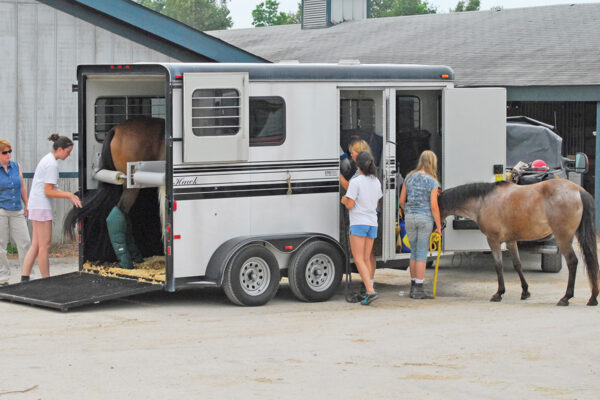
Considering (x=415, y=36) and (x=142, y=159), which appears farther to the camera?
(x=415, y=36)

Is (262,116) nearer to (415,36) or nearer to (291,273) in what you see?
(291,273)

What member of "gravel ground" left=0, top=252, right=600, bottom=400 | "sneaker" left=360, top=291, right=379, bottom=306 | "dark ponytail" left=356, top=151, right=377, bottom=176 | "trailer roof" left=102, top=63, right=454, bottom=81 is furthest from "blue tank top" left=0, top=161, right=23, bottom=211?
"sneaker" left=360, top=291, right=379, bottom=306

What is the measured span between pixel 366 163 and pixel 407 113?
1.82 m

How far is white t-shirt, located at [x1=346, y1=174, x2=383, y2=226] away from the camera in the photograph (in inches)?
439

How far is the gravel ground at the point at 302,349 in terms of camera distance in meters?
7.36

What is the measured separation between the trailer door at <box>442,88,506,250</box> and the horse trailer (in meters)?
0.01

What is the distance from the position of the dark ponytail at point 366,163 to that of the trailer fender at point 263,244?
89 cm

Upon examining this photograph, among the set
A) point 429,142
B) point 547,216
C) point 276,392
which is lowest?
→ point 276,392

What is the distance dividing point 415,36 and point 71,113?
12865 mm

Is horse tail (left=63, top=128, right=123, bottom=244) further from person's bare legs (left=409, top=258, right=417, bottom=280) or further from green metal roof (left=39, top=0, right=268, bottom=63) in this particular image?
green metal roof (left=39, top=0, right=268, bottom=63)

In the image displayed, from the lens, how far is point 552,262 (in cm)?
1433

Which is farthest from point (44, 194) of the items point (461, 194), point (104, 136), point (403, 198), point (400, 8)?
point (400, 8)

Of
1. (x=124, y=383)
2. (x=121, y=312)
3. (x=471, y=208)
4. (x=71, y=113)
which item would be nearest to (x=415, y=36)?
(x=71, y=113)

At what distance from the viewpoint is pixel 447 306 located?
1123 centimetres
